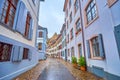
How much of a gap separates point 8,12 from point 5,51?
8.10 ft

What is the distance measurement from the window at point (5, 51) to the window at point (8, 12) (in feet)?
4.20

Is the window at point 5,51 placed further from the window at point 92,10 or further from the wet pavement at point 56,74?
the window at point 92,10

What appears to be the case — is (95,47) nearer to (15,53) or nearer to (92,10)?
(92,10)

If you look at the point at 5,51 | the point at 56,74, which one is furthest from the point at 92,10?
the point at 5,51

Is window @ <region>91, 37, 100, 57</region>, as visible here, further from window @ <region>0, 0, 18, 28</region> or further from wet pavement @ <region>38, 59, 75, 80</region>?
window @ <region>0, 0, 18, 28</region>

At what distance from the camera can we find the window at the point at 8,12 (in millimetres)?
5450

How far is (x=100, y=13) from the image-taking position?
6.30 meters

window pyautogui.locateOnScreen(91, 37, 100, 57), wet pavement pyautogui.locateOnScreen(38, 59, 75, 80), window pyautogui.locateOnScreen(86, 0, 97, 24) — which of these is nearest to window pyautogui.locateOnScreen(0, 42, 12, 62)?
wet pavement pyautogui.locateOnScreen(38, 59, 75, 80)

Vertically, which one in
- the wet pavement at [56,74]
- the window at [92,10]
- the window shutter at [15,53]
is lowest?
the wet pavement at [56,74]

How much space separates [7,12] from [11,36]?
153cm

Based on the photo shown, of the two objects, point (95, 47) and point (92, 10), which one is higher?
point (92, 10)

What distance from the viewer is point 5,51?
18.2 ft

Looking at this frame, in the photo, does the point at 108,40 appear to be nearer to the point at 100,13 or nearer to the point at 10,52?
the point at 100,13

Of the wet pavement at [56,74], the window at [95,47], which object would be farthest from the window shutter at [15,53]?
the window at [95,47]
